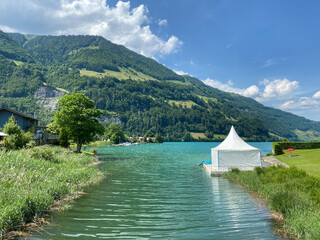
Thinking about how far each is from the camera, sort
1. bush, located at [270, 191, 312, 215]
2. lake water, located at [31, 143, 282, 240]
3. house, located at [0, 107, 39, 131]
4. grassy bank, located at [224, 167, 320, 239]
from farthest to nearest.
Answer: house, located at [0, 107, 39, 131] → bush, located at [270, 191, 312, 215] → lake water, located at [31, 143, 282, 240] → grassy bank, located at [224, 167, 320, 239]

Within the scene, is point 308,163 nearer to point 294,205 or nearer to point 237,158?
point 237,158

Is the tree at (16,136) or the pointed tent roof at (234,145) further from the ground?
the tree at (16,136)

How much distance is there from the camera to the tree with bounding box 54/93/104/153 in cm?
4709

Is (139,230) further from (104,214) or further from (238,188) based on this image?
(238,188)

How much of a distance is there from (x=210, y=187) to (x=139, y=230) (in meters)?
12.6

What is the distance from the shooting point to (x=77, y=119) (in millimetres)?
48344

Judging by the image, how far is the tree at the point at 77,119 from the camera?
47094mm

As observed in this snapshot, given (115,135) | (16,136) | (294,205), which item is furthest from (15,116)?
(115,135)

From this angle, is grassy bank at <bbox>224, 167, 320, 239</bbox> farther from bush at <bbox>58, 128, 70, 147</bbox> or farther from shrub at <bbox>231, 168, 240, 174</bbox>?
bush at <bbox>58, 128, 70, 147</bbox>

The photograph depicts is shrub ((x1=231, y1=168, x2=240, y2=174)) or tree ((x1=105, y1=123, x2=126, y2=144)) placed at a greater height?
tree ((x1=105, y1=123, x2=126, y2=144))

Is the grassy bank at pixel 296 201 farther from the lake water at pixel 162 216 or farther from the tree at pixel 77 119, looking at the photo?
the tree at pixel 77 119

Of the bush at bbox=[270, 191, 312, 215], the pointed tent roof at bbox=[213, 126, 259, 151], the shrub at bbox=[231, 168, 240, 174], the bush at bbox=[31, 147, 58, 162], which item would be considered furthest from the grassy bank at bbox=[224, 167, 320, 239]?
the bush at bbox=[31, 147, 58, 162]

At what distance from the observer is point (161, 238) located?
9.71 m

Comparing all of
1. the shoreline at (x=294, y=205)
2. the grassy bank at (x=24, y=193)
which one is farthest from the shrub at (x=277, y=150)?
the grassy bank at (x=24, y=193)
